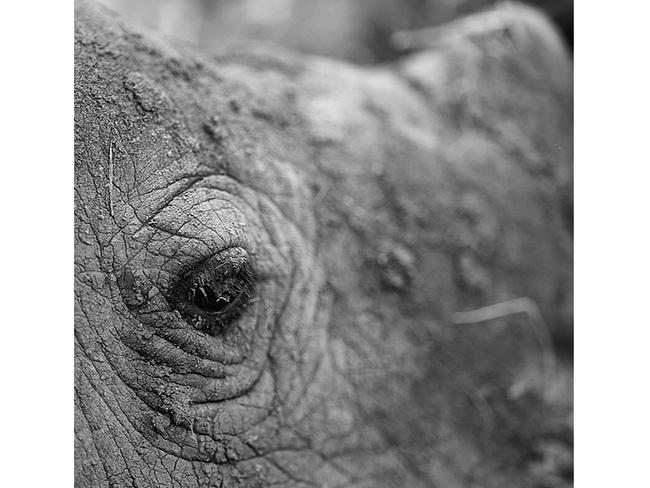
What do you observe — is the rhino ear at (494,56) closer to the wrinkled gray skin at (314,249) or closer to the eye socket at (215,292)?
the wrinkled gray skin at (314,249)

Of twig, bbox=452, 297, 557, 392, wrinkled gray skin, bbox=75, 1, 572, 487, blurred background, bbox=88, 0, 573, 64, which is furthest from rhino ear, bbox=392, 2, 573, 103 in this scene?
twig, bbox=452, 297, 557, 392

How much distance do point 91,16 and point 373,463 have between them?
109cm

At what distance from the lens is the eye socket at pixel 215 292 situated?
1.29 meters

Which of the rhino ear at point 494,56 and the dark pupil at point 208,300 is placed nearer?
the dark pupil at point 208,300

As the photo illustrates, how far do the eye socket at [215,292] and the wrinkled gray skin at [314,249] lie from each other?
0.5 inches

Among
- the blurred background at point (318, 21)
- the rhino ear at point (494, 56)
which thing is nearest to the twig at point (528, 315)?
the rhino ear at point (494, 56)

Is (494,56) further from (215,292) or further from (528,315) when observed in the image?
(215,292)

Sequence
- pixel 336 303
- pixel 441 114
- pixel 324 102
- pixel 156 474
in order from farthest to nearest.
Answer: pixel 441 114 < pixel 324 102 < pixel 336 303 < pixel 156 474

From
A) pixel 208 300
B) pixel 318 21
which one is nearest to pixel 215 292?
pixel 208 300

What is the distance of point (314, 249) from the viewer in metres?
1.59
